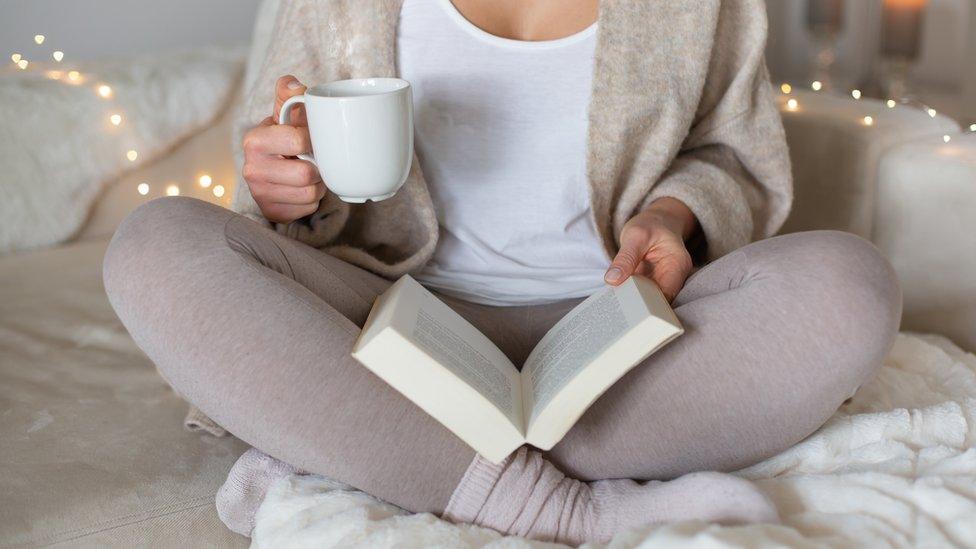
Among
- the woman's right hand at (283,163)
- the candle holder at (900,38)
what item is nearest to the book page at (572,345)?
the woman's right hand at (283,163)

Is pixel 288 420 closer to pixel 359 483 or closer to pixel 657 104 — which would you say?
pixel 359 483

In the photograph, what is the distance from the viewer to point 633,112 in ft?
3.37

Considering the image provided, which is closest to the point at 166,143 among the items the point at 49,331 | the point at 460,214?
the point at 49,331

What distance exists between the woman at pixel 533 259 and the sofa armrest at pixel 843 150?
0.48 feet

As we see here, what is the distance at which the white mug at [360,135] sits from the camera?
30.9 inches

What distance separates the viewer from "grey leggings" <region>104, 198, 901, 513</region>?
773 mm

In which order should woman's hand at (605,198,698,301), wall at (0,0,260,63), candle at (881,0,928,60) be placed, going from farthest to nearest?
1. candle at (881,0,928,60)
2. wall at (0,0,260,63)
3. woman's hand at (605,198,698,301)

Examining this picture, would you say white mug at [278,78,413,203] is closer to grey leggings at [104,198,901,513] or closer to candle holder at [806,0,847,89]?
grey leggings at [104,198,901,513]

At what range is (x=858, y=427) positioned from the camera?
0.88 meters

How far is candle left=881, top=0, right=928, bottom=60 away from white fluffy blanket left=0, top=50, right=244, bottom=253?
5.61 ft

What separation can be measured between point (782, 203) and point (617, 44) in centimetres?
27

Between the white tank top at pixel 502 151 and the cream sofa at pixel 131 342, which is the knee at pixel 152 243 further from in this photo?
the white tank top at pixel 502 151

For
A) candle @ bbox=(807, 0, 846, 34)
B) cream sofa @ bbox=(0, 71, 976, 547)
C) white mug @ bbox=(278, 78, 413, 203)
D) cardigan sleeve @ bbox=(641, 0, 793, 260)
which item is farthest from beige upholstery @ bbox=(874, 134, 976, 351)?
candle @ bbox=(807, 0, 846, 34)

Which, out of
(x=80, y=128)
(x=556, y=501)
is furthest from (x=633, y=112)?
(x=80, y=128)
